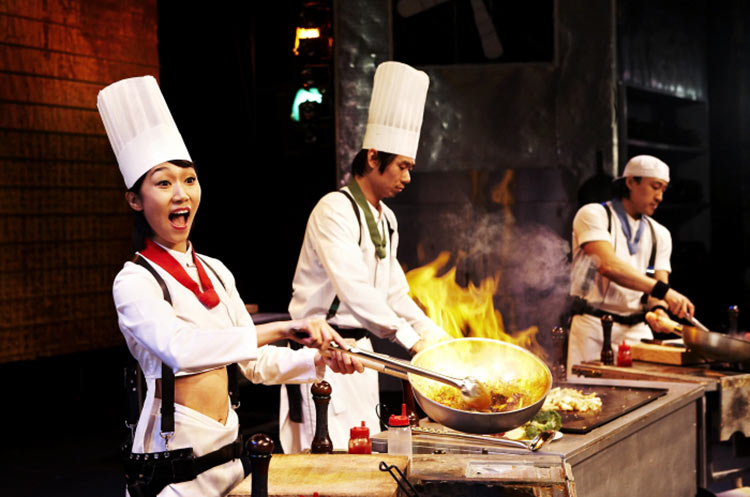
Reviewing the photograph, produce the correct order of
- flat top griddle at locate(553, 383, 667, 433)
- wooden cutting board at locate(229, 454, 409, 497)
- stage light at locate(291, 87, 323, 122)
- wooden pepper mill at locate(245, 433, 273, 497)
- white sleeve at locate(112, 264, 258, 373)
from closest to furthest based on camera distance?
wooden pepper mill at locate(245, 433, 273, 497) < wooden cutting board at locate(229, 454, 409, 497) < white sleeve at locate(112, 264, 258, 373) < flat top griddle at locate(553, 383, 667, 433) < stage light at locate(291, 87, 323, 122)

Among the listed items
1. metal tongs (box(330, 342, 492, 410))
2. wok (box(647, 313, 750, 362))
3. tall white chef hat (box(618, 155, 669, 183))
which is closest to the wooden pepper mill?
metal tongs (box(330, 342, 492, 410))

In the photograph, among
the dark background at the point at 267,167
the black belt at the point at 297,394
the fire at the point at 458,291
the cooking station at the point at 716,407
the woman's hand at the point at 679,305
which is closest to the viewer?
the black belt at the point at 297,394

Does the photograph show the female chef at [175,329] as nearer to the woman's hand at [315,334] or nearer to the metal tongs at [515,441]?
the woman's hand at [315,334]

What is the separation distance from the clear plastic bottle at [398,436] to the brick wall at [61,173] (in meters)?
5.31

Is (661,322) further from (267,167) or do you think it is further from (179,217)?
(267,167)

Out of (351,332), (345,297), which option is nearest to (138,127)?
(345,297)

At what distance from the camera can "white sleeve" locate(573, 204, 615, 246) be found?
195 inches

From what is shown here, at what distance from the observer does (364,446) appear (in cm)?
239

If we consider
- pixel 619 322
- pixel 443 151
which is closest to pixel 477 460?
pixel 619 322

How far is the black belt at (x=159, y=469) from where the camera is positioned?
2072mm

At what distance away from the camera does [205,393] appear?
2.25 metres

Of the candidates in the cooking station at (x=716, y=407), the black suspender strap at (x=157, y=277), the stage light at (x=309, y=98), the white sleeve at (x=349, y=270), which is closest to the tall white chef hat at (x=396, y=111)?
the white sleeve at (x=349, y=270)

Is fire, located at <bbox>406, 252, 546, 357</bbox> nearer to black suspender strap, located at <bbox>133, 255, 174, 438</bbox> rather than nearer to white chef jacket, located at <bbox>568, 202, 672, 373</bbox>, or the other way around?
white chef jacket, located at <bbox>568, 202, 672, 373</bbox>

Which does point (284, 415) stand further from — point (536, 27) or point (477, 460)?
point (536, 27)
